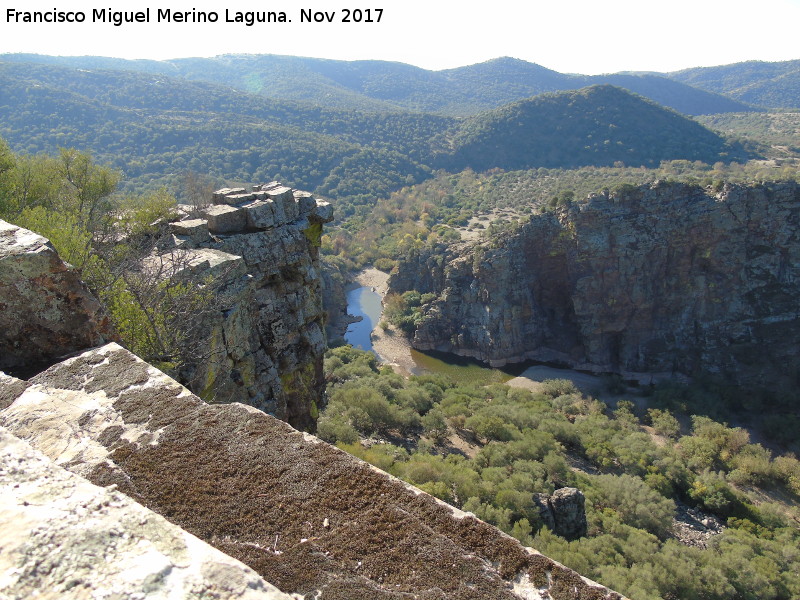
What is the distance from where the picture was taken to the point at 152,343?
843 cm

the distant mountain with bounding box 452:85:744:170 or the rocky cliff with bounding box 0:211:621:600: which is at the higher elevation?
the distant mountain with bounding box 452:85:744:170

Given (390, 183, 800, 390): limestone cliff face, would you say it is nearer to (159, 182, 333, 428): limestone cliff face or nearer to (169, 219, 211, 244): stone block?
(159, 182, 333, 428): limestone cliff face

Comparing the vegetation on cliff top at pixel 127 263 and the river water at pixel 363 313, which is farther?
the river water at pixel 363 313

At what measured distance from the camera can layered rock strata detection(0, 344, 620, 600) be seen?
8.38 feet

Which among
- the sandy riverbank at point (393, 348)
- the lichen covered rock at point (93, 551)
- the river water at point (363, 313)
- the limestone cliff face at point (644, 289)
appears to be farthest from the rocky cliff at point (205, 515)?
the river water at point (363, 313)

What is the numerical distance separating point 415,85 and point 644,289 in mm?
171745

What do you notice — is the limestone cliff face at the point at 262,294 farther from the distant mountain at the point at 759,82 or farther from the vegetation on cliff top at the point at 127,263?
the distant mountain at the point at 759,82

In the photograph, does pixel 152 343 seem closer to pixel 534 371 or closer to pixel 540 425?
pixel 540 425

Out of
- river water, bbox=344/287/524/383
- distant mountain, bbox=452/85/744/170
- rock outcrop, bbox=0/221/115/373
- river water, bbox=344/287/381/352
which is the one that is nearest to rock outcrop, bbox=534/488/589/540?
rock outcrop, bbox=0/221/115/373

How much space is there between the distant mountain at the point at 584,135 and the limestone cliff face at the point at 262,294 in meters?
78.5

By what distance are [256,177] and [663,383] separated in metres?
63.7

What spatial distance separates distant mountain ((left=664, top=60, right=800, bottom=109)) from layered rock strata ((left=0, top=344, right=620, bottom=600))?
179 meters

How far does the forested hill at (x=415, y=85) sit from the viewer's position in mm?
148375

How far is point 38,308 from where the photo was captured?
14.8 feet
